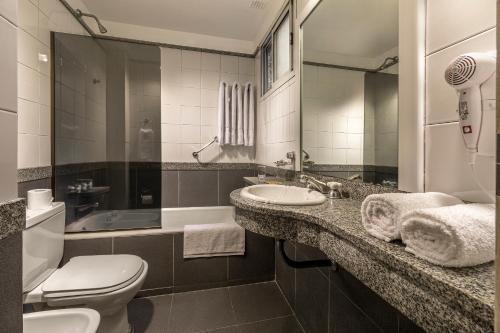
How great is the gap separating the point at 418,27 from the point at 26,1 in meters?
2.15

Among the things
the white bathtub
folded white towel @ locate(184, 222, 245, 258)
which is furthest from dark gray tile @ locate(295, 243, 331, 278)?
the white bathtub

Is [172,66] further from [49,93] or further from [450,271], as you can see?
[450,271]

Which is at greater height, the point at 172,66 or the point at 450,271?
the point at 172,66

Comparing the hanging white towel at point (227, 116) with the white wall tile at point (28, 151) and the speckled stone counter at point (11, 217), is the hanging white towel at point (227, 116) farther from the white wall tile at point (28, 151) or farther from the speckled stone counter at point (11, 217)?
the speckled stone counter at point (11, 217)

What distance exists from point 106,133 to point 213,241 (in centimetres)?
144

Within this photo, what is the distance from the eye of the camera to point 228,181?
2.62 m

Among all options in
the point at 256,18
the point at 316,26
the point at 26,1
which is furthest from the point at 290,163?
the point at 26,1

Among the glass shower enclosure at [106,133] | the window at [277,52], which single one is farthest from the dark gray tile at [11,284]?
the window at [277,52]

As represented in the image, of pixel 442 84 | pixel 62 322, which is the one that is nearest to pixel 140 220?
pixel 62 322

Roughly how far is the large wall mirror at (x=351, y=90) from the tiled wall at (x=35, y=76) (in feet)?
5.86

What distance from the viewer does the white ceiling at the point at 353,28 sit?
920 millimetres

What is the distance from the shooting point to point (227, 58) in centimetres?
258

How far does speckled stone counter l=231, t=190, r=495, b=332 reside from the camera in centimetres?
33

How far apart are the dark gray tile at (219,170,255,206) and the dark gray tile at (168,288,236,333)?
99cm
